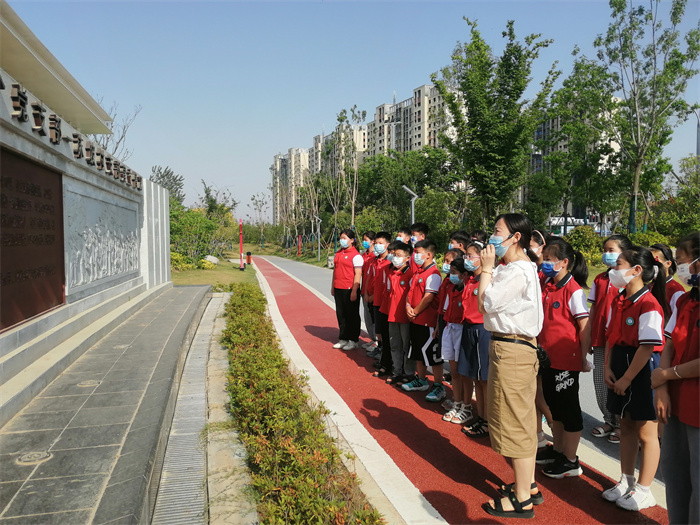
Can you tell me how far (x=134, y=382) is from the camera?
16.0 feet

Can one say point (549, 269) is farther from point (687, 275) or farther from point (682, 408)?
point (682, 408)

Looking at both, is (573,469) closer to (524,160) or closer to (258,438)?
(258,438)

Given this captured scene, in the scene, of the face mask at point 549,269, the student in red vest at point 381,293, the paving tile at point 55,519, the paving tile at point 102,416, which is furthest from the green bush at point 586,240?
the paving tile at point 55,519

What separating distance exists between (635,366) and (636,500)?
79 centimetres

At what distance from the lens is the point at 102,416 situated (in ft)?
13.1

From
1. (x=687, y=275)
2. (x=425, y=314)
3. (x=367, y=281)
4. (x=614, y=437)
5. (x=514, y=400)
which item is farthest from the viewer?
(x=367, y=281)

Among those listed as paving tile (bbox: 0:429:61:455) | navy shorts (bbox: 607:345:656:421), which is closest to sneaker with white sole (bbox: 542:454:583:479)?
navy shorts (bbox: 607:345:656:421)

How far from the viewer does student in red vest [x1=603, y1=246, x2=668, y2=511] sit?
3115mm

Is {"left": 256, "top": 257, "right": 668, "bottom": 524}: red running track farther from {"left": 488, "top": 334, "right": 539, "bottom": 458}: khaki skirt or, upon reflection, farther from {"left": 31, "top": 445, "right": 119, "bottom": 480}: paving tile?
{"left": 31, "top": 445, "right": 119, "bottom": 480}: paving tile

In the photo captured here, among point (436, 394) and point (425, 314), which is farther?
point (425, 314)

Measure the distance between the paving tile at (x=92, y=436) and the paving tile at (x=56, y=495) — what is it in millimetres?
471

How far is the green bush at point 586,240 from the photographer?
21327 mm

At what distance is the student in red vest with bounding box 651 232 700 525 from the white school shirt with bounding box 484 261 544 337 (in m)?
0.70

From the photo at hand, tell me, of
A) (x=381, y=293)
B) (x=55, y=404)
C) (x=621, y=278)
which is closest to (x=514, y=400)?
(x=621, y=278)
